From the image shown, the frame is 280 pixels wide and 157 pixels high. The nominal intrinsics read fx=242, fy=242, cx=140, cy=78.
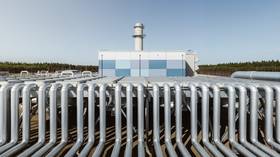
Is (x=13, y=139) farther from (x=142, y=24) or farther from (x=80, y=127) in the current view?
(x=142, y=24)

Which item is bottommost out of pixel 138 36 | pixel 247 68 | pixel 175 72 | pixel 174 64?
pixel 175 72

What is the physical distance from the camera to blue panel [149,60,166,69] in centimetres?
2316

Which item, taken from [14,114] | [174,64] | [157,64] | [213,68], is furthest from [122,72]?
[213,68]

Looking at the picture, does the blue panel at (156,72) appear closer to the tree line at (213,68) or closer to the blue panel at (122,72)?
the blue panel at (122,72)

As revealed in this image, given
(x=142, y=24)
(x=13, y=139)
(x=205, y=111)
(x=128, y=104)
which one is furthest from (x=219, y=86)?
(x=142, y=24)

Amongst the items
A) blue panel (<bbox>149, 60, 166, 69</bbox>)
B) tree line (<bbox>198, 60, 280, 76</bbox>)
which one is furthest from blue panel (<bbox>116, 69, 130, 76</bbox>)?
tree line (<bbox>198, 60, 280, 76</bbox>)

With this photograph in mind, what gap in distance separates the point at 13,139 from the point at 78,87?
172 centimetres

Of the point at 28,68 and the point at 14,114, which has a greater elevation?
the point at 28,68

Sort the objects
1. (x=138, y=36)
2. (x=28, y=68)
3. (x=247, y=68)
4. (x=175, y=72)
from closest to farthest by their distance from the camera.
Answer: (x=175, y=72) < (x=138, y=36) < (x=247, y=68) < (x=28, y=68)

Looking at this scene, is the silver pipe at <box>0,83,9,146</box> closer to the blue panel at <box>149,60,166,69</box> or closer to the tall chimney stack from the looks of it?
the blue panel at <box>149,60,166,69</box>

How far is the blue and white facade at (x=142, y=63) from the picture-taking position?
22.6 meters

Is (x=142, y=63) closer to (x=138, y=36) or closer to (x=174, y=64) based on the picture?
(x=174, y=64)

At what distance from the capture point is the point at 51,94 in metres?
5.18

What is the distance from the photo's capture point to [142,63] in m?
23.0
